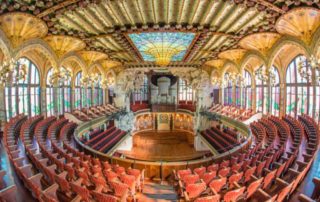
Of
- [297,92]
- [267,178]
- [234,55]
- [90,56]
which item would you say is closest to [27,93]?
[90,56]

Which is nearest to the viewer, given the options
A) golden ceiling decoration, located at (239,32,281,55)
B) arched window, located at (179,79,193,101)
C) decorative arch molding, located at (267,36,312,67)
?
decorative arch molding, located at (267,36,312,67)

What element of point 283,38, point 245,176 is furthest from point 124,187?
point 283,38

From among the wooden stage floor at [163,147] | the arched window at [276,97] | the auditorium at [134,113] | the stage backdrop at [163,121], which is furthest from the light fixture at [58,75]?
the arched window at [276,97]

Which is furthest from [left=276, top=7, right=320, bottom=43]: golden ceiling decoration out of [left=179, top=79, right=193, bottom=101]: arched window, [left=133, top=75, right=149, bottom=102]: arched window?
[left=133, top=75, right=149, bottom=102]: arched window

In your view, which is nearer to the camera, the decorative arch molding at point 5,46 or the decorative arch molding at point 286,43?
the decorative arch molding at point 5,46

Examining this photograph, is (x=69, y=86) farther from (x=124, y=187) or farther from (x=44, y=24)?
(x=124, y=187)

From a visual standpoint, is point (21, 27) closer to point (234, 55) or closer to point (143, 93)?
point (234, 55)

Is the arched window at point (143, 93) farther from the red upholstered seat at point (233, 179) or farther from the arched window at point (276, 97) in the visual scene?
the red upholstered seat at point (233, 179)

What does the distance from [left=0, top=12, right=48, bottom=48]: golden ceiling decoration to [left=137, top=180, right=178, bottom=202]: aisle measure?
834 cm

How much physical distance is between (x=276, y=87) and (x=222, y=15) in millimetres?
13917

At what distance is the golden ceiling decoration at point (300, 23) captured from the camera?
8856mm

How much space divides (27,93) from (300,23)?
20.4 meters

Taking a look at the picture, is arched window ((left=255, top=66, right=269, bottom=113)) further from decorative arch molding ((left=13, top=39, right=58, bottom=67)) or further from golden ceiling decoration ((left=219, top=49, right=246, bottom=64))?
decorative arch molding ((left=13, top=39, right=58, bottom=67))

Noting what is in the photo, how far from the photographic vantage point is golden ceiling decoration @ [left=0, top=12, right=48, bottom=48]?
9195mm
